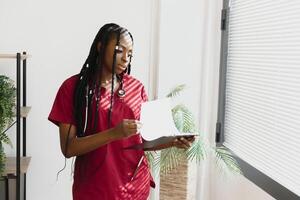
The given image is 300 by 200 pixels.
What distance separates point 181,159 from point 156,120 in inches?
36.0

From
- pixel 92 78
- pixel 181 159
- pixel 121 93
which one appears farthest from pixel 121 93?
pixel 181 159

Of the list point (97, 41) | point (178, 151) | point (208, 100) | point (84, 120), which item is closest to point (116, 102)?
point (84, 120)

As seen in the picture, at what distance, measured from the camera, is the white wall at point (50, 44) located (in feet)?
8.75

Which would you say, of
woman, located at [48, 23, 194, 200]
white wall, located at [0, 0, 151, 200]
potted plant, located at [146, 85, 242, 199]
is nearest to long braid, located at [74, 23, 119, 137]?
woman, located at [48, 23, 194, 200]

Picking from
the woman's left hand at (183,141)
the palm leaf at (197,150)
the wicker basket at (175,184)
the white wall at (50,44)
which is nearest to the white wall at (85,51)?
the white wall at (50,44)

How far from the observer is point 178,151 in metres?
2.30

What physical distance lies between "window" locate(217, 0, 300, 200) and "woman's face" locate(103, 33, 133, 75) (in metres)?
0.84

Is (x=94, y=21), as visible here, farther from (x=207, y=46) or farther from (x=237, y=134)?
(x=237, y=134)

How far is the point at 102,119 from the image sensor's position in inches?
55.1

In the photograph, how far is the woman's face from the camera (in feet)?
4.60

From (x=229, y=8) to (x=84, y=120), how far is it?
1.71m

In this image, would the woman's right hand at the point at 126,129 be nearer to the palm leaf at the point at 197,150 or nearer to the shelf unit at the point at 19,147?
the palm leaf at the point at 197,150

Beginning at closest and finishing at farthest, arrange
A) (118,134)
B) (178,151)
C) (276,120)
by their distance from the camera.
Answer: (118,134), (276,120), (178,151)

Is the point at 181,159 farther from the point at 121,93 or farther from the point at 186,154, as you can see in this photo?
the point at 121,93
